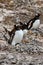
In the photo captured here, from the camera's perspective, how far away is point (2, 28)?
967 centimetres

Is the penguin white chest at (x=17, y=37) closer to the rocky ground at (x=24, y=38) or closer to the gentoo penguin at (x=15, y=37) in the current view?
the gentoo penguin at (x=15, y=37)

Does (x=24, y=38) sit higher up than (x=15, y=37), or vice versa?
(x=15, y=37)

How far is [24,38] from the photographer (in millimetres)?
9789

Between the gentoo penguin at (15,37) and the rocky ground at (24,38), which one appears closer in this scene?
the rocky ground at (24,38)

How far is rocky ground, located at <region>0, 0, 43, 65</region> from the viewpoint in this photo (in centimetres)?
708

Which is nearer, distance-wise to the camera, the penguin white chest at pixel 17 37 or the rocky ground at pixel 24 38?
the rocky ground at pixel 24 38

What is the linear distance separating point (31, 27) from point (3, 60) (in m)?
4.89

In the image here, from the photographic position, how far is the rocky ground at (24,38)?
7.08m

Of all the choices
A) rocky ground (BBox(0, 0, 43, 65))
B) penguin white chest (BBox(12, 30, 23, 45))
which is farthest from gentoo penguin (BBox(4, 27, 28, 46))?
rocky ground (BBox(0, 0, 43, 65))

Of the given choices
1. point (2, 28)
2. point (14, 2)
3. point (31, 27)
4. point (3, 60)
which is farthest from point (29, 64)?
point (14, 2)

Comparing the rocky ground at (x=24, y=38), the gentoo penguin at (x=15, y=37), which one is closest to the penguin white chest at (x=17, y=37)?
the gentoo penguin at (x=15, y=37)

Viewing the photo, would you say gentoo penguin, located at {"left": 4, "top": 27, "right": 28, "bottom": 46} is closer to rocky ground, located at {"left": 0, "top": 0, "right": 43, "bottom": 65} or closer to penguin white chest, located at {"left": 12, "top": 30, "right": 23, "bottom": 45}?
penguin white chest, located at {"left": 12, "top": 30, "right": 23, "bottom": 45}

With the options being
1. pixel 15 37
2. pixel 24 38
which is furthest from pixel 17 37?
pixel 24 38

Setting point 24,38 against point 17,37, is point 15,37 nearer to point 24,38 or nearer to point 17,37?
point 17,37
